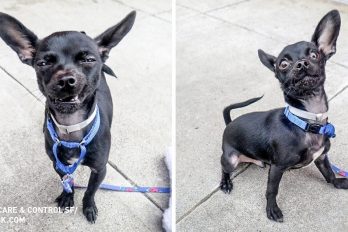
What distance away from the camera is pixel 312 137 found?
2576mm

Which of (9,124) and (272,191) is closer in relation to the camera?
(272,191)

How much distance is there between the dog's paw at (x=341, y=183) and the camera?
2.99 m

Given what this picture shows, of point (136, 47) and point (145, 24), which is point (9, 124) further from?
point (145, 24)

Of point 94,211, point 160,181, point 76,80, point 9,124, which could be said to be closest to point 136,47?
point 9,124

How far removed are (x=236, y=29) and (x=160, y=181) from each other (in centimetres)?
338

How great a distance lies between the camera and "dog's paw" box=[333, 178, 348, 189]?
299 centimetres

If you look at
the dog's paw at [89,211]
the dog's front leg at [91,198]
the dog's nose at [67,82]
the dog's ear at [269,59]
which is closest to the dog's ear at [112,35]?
the dog's nose at [67,82]

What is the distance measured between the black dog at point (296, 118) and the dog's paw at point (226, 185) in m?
0.32

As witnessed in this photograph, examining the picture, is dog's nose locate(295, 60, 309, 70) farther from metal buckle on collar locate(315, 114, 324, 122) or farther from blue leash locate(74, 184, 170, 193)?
blue leash locate(74, 184, 170, 193)

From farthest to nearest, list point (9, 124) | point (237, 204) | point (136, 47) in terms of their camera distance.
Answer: point (136, 47) → point (9, 124) → point (237, 204)

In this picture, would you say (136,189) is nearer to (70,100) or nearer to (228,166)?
(228,166)

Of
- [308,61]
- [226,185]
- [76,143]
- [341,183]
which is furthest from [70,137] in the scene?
[341,183]

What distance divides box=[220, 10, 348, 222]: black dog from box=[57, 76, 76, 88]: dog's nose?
1307 mm

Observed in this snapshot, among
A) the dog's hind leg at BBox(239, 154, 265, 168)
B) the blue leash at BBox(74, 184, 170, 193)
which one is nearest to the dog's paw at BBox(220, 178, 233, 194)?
the dog's hind leg at BBox(239, 154, 265, 168)
